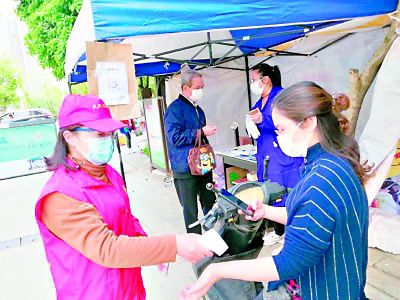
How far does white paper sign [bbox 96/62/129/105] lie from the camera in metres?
1.72

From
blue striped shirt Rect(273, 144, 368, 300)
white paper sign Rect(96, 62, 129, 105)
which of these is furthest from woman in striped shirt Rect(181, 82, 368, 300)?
white paper sign Rect(96, 62, 129, 105)

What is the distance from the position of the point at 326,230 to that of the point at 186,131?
211 cm

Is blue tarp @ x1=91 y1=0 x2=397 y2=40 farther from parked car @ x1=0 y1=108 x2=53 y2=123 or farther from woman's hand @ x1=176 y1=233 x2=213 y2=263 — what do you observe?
parked car @ x1=0 y1=108 x2=53 y2=123

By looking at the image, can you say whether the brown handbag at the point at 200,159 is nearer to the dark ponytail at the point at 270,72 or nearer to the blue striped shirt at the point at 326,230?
the dark ponytail at the point at 270,72

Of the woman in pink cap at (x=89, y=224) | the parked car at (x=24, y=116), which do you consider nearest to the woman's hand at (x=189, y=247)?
the woman in pink cap at (x=89, y=224)

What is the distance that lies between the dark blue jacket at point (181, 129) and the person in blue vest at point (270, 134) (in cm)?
54

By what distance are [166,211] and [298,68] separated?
272 centimetres

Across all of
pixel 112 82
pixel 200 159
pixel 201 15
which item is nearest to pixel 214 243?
pixel 112 82

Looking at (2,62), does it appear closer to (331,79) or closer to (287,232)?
(331,79)

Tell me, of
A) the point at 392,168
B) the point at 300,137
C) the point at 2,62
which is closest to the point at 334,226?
the point at 300,137

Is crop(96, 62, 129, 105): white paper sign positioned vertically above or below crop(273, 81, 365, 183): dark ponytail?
above

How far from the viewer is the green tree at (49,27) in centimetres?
Answer: 815

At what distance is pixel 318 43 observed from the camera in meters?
3.95

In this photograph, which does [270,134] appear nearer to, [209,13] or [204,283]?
[209,13]
